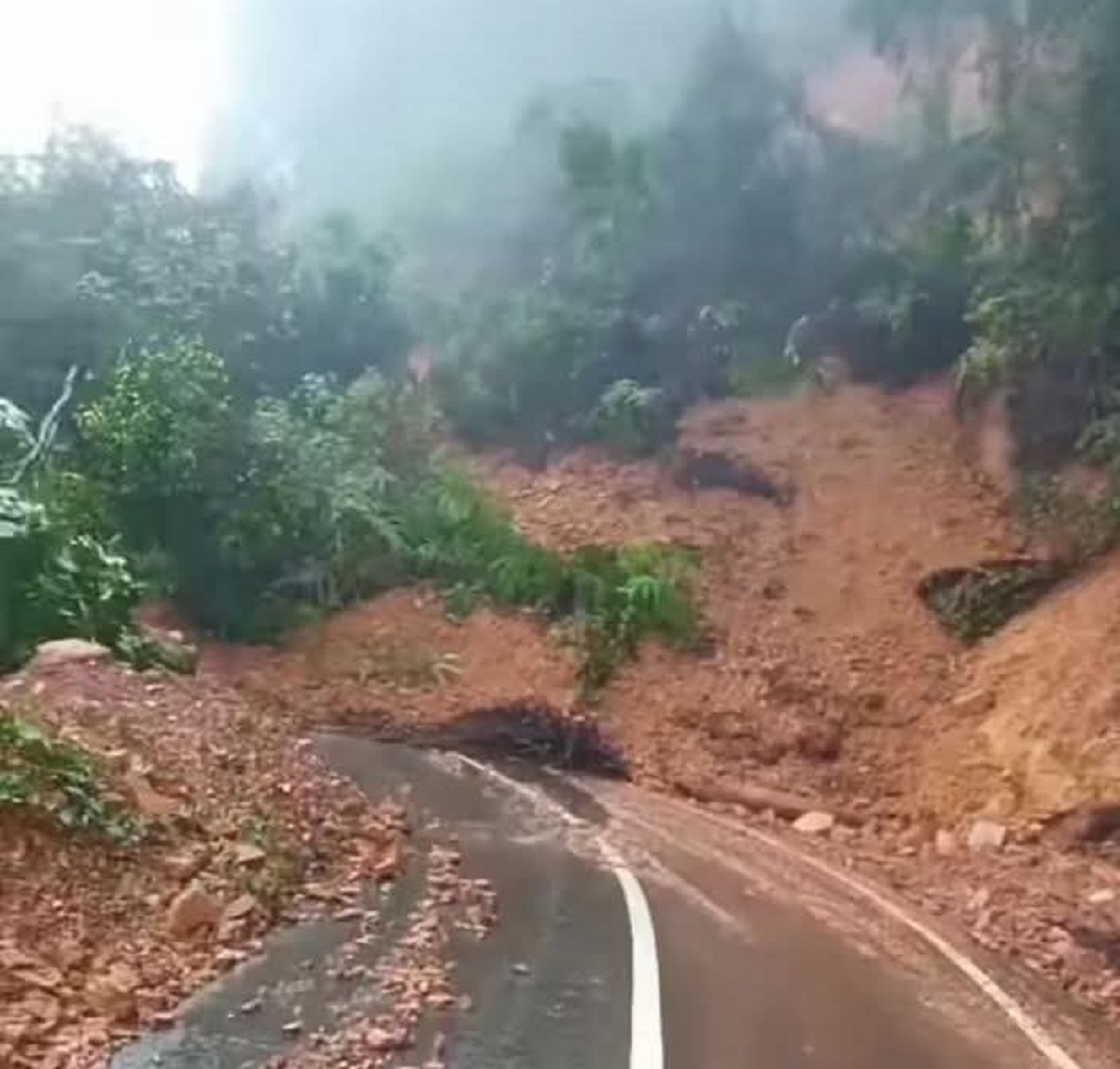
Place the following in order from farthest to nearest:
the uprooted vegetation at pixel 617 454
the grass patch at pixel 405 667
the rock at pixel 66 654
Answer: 1. the grass patch at pixel 405 667
2. the uprooted vegetation at pixel 617 454
3. the rock at pixel 66 654

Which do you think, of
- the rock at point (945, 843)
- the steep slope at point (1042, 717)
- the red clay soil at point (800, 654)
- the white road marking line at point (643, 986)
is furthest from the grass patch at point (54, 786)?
the steep slope at point (1042, 717)

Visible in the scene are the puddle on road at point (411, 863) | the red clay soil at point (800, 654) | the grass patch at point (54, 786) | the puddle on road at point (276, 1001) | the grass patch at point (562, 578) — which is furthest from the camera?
the grass patch at point (562, 578)

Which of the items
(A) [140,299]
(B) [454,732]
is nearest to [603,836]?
(B) [454,732]

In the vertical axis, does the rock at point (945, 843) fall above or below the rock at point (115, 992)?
above

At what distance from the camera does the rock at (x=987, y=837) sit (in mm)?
10422

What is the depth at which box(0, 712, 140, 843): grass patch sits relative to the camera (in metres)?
7.04

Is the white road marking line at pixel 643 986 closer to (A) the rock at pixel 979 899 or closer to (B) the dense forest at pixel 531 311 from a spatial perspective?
(A) the rock at pixel 979 899

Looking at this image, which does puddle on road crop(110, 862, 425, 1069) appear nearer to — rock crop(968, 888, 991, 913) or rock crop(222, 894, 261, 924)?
rock crop(222, 894, 261, 924)

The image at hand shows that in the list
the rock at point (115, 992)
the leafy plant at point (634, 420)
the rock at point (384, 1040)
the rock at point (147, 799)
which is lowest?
the rock at point (384, 1040)

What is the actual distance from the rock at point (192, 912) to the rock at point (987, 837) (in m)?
5.80

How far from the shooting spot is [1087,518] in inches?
547

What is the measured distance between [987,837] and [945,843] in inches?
16.0

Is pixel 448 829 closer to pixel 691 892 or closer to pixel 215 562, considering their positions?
pixel 691 892

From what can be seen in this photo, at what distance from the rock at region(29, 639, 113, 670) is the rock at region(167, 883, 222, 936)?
3736 millimetres
